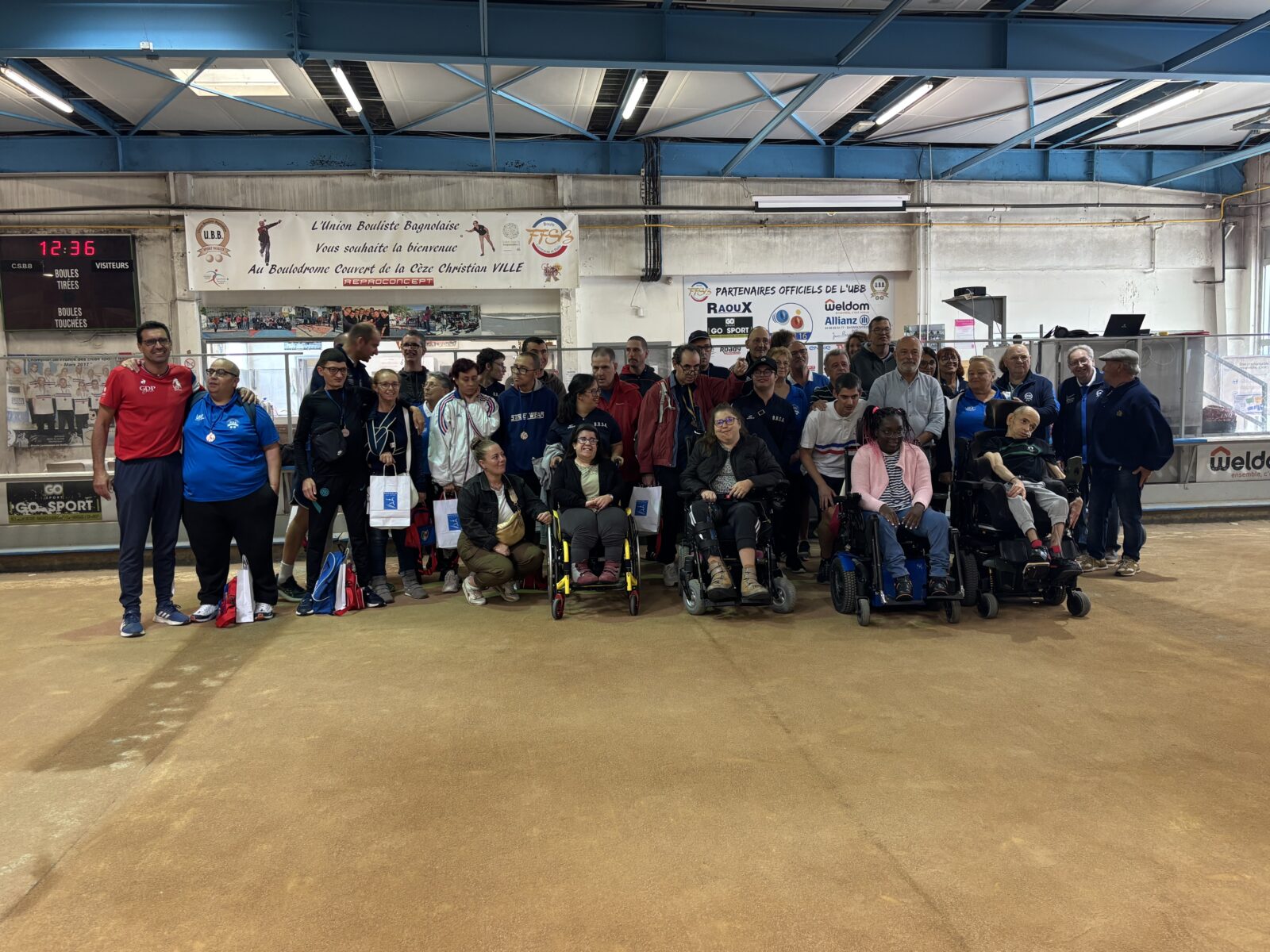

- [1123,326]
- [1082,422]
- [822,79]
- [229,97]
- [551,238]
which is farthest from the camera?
[551,238]

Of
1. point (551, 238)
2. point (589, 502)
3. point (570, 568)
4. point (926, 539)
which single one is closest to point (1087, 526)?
point (926, 539)

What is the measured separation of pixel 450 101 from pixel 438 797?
9335 mm

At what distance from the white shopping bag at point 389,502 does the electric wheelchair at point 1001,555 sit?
341 centimetres

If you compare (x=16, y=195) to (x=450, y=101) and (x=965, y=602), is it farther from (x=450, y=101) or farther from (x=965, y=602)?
(x=965, y=602)

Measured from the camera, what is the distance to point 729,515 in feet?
16.9

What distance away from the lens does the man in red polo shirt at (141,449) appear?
194 inches

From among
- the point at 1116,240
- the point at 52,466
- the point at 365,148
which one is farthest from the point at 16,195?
the point at 1116,240

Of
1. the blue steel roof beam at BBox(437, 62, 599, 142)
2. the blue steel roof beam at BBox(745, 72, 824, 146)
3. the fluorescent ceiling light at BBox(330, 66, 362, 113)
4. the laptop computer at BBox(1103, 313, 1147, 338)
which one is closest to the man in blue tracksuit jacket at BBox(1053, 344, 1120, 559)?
the laptop computer at BBox(1103, 313, 1147, 338)

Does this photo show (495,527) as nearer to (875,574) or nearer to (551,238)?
(875,574)

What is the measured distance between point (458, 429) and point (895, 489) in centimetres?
280

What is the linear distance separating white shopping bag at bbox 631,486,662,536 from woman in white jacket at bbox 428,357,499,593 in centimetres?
107

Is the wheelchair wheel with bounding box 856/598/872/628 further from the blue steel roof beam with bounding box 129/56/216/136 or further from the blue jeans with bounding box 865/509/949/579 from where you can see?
the blue steel roof beam with bounding box 129/56/216/136

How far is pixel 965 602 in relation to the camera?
5027 millimetres

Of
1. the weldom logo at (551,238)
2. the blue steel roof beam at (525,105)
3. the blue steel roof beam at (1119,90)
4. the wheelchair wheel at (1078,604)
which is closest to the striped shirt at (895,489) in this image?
the wheelchair wheel at (1078,604)
